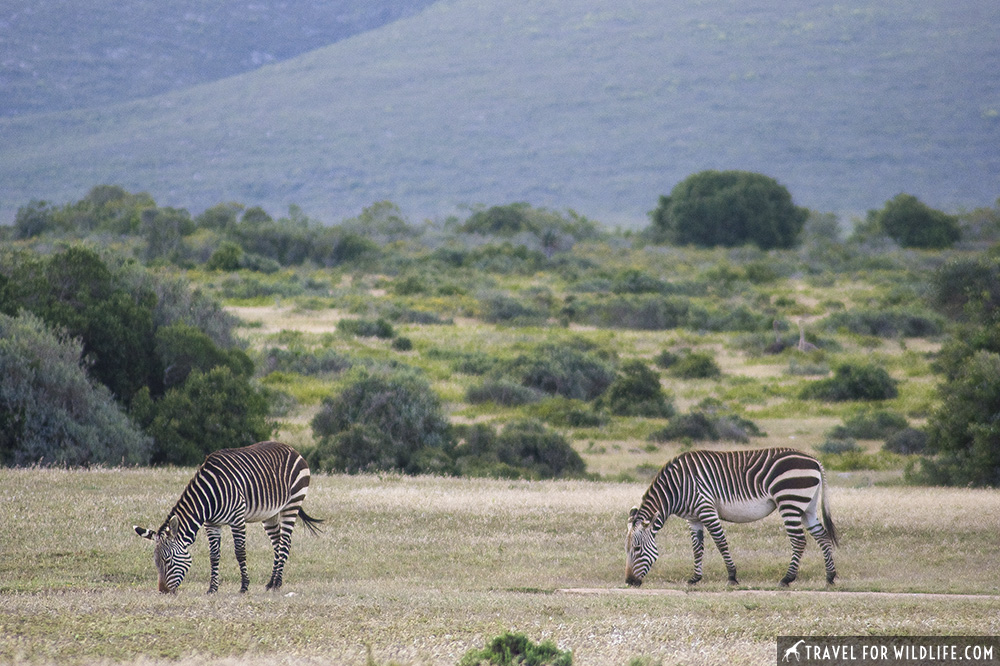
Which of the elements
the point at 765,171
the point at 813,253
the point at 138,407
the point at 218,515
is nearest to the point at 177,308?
the point at 138,407

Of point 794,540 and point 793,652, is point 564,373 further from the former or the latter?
point 793,652

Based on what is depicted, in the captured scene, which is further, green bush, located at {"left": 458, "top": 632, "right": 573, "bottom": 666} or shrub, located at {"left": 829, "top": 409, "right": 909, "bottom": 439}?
shrub, located at {"left": 829, "top": 409, "right": 909, "bottom": 439}

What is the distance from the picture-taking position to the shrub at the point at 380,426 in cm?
2280

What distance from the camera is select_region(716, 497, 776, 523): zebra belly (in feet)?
41.0

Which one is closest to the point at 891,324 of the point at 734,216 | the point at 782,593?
the point at 782,593

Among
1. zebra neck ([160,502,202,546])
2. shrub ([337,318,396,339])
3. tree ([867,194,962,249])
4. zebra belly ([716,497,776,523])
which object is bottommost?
zebra belly ([716,497,776,523])

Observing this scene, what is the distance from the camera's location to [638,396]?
30484mm

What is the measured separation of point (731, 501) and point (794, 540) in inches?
31.2

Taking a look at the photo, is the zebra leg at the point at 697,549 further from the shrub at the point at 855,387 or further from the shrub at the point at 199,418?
the shrub at the point at 855,387

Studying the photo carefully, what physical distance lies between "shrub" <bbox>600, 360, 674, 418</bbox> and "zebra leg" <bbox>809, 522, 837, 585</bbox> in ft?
56.0

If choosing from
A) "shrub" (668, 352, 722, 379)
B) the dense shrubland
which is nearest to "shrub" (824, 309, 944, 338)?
the dense shrubland

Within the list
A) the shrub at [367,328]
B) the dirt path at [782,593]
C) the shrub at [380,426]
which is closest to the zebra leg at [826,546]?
the dirt path at [782,593]

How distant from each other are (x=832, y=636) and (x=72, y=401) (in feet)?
49.7

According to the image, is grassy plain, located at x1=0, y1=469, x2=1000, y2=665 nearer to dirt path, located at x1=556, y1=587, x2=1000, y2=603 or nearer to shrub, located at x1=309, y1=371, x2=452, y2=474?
dirt path, located at x1=556, y1=587, x2=1000, y2=603
